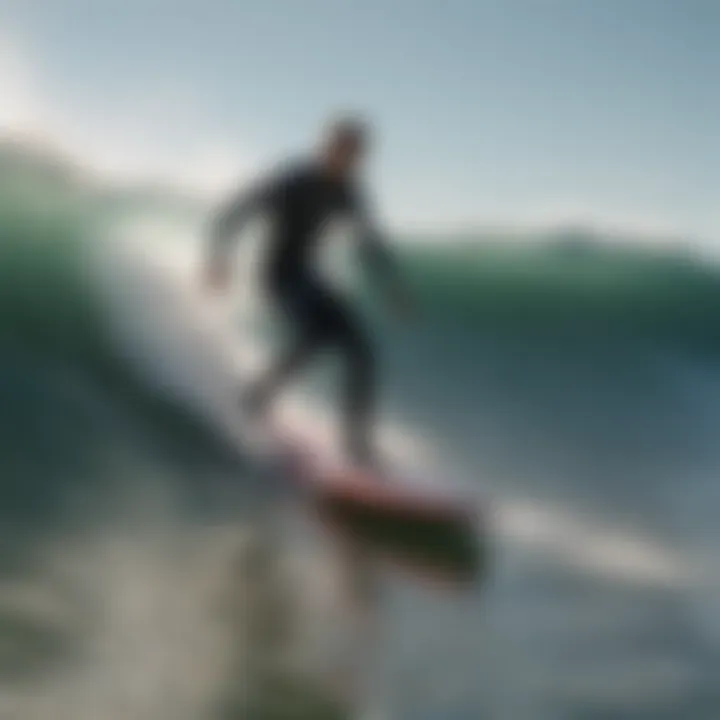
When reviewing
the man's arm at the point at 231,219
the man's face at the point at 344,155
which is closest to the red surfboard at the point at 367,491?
the man's arm at the point at 231,219

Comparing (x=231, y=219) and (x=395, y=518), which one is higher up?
(x=231, y=219)

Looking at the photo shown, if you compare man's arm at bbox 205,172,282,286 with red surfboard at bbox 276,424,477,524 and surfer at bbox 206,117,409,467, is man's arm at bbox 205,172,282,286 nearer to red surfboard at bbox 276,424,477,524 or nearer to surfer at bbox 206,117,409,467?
surfer at bbox 206,117,409,467

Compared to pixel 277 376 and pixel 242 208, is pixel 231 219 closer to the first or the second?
pixel 242 208

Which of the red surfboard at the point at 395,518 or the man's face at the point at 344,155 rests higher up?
the man's face at the point at 344,155

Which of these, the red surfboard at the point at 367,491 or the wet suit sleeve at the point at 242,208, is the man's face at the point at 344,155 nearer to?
the wet suit sleeve at the point at 242,208

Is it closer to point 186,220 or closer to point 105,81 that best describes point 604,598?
point 186,220

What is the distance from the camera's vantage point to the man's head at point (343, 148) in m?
2.14

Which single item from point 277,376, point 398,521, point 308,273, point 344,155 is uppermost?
point 344,155

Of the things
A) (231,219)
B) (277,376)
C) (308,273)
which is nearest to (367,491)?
(277,376)

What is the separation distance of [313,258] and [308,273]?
26 mm

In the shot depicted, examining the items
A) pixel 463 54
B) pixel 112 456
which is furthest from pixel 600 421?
pixel 112 456

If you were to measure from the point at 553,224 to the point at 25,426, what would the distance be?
1036mm

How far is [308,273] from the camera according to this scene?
2158mm

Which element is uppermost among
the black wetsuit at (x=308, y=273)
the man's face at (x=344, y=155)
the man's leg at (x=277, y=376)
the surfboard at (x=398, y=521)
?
the man's face at (x=344, y=155)
